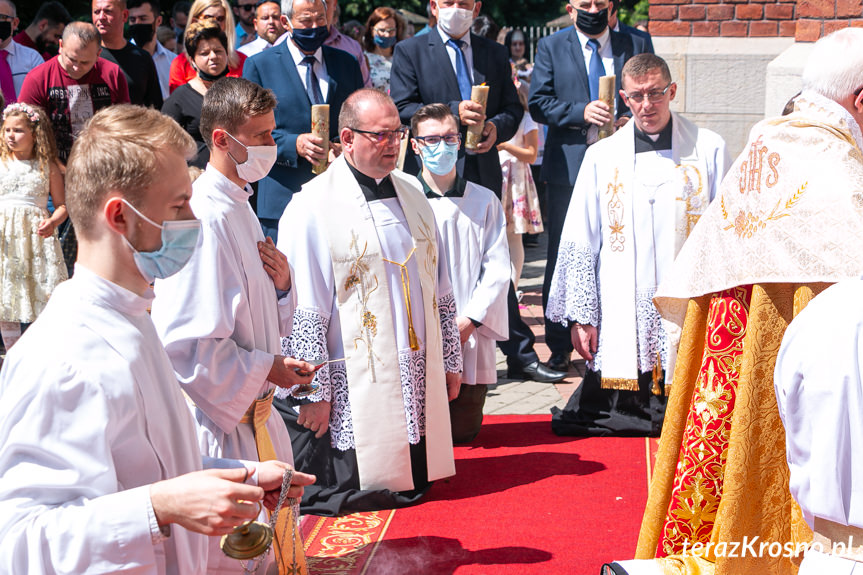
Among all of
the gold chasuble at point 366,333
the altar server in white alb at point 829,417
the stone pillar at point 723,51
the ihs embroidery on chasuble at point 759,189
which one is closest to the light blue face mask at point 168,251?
the altar server in white alb at point 829,417

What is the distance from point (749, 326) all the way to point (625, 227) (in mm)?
2576

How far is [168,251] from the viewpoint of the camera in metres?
2.25

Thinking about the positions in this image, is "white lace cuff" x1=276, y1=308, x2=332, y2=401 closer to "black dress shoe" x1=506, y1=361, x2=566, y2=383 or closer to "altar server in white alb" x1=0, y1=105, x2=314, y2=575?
"altar server in white alb" x1=0, y1=105, x2=314, y2=575

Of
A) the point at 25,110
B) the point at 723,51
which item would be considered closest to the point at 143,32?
the point at 25,110

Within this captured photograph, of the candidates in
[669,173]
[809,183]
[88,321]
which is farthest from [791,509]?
[669,173]

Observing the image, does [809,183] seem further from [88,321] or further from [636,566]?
[88,321]

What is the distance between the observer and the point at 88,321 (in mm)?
2119

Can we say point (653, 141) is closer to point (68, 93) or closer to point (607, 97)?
point (607, 97)

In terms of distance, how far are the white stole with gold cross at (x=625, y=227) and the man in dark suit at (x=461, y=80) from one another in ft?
3.72

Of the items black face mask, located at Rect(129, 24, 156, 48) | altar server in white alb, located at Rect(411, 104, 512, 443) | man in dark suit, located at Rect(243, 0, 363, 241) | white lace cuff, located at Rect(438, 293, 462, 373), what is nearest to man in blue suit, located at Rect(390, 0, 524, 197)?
man in dark suit, located at Rect(243, 0, 363, 241)

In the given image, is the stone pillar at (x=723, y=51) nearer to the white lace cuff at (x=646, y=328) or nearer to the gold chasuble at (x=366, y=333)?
the white lace cuff at (x=646, y=328)

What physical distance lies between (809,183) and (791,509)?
3.59ft

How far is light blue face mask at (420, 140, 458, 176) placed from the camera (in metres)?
5.98

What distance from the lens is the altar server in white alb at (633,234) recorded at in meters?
6.02
